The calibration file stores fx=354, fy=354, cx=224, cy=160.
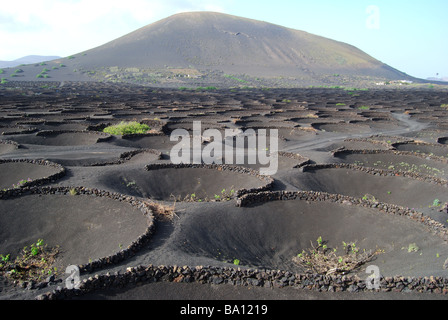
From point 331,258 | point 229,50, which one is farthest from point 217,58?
point 331,258

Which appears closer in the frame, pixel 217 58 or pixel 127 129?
pixel 127 129

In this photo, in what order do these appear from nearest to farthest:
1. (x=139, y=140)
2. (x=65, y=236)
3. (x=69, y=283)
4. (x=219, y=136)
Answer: (x=69, y=283)
(x=65, y=236)
(x=139, y=140)
(x=219, y=136)

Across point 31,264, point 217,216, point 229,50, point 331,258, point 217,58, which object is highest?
point 229,50

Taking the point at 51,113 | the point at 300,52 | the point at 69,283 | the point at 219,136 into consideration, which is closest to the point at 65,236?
the point at 69,283

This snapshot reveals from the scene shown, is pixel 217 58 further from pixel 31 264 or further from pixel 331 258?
pixel 31 264

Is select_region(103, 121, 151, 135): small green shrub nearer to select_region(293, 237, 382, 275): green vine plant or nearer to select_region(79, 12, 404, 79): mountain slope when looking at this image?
select_region(293, 237, 382, 275): green vine plant

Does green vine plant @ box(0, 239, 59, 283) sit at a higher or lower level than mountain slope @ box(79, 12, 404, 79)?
lower

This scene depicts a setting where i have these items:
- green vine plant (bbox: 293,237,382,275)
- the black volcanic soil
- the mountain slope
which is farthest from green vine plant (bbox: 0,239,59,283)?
the mountain slope
